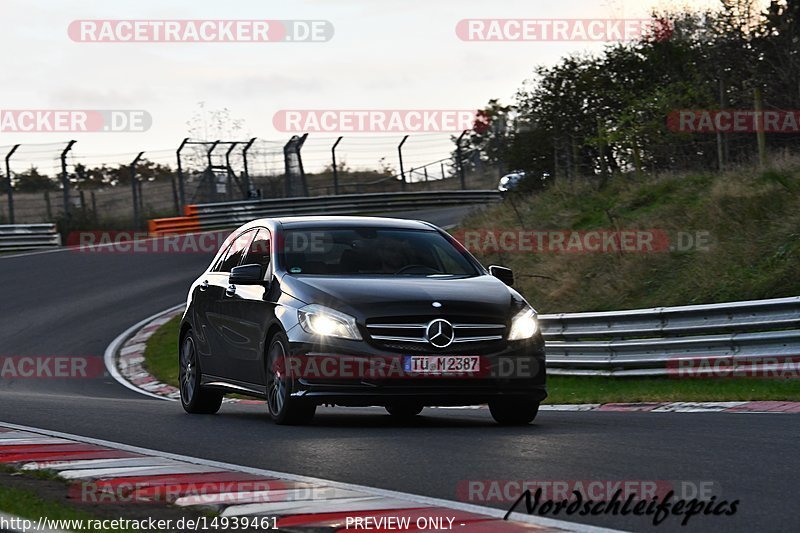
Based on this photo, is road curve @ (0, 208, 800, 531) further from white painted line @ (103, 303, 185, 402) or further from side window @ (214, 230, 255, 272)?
white painted line @ (103, 303, 185, 402)

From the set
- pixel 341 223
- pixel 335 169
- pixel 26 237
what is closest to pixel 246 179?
pixel 335 169

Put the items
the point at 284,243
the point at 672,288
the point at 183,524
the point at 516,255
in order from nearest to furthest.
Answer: the point at 183,524, the point at 284,243, the point at 672,288, the point at 516,255

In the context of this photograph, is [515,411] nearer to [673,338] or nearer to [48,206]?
[673,338]

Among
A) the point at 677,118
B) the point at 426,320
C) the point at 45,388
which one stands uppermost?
the point at 677,118

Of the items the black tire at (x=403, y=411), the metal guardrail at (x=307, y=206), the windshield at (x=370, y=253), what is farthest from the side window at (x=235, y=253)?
the metal guardrail at (x=307, y=206)

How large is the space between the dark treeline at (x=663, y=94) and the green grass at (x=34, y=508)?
714 inches

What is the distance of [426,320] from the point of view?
947 centimetres

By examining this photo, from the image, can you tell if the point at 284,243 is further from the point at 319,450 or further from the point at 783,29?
the point at 783,29

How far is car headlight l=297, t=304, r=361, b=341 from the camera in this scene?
944cm

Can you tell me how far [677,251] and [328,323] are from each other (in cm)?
1058

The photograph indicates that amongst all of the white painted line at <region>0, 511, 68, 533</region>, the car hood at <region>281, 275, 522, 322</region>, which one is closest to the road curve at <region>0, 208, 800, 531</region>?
the car hood at <region>281, 275, 522, 322</region>

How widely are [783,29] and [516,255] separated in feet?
22.6

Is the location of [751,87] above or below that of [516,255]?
above

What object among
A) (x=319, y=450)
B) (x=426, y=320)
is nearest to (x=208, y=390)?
(x=426, y=320)
